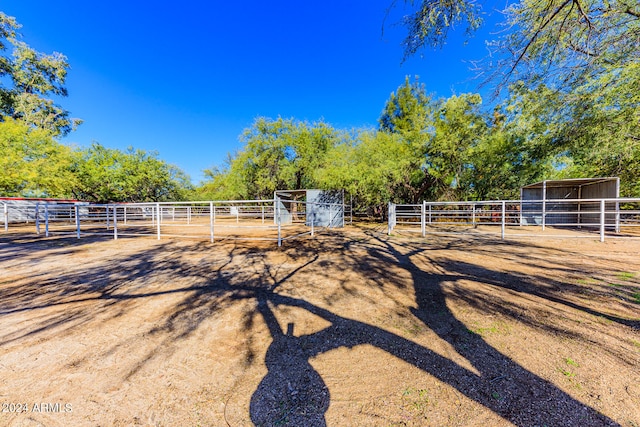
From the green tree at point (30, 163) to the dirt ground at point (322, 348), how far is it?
13892 mm

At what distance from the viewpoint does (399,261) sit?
15.2 ft

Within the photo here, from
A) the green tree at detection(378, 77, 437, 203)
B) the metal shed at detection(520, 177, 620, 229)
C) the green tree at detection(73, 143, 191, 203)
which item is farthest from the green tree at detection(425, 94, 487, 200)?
the green tree at detection(73, 143, 191, 203)

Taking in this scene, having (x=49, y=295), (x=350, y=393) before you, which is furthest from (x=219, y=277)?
(x=350, y=393)

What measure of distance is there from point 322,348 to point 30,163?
1967cm

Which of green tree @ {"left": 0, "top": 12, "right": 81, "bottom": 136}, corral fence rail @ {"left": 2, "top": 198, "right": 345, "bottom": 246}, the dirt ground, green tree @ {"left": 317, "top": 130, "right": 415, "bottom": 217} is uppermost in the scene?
green tree @ {"left": 0, "top": 12, "right": 81, "bottom": 136}

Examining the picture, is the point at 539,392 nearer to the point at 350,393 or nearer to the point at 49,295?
the point at 350,393

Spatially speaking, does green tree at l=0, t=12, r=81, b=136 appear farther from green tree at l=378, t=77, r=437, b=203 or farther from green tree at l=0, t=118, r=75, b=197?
green tree at l=378, t=77, r=437, b=203

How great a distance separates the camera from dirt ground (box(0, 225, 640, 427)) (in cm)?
130

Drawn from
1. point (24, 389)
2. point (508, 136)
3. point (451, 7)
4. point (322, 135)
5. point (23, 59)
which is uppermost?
point (23, 59)

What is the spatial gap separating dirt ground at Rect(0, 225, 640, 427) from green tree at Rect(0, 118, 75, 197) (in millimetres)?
13892

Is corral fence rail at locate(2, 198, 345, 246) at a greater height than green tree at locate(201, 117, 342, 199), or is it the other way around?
green tree at locate(201, 117, 342, 199)

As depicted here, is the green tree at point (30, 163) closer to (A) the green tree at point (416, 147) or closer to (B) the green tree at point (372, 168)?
(B) the green tree at point (372, 168)

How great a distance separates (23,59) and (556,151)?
35.6 metres

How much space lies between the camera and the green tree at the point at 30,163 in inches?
478
